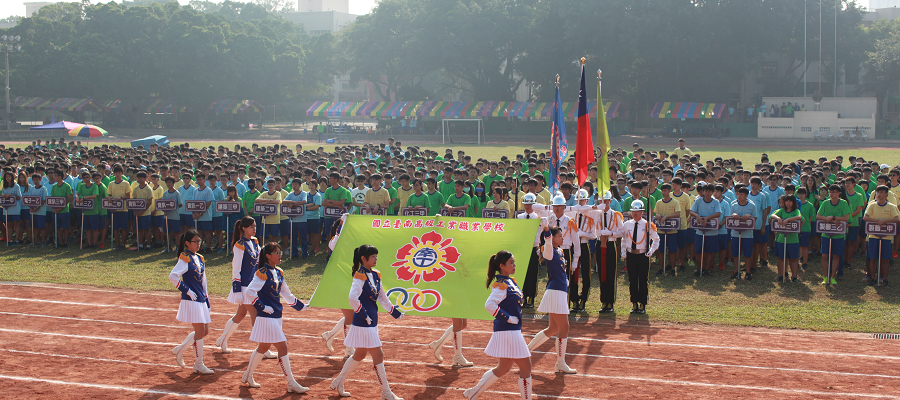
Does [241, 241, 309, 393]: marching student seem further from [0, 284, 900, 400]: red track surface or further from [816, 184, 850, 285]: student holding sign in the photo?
[816, 184, 850, 285]: student holding sign

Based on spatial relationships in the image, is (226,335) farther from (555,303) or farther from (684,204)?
(684,204)

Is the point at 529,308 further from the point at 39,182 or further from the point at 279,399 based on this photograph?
the point at 39,182

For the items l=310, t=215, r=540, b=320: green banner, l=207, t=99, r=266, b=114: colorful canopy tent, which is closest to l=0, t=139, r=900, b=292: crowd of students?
l=310, t=215, r=540, b=320: green banner

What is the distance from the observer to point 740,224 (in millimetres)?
13859

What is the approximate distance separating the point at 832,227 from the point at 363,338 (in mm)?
9824

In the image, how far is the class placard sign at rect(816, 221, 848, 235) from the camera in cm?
1320

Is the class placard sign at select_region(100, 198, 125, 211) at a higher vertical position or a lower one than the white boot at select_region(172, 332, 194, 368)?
higher

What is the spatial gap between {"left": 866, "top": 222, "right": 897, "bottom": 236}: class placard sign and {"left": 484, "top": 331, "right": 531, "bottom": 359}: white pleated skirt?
905 centimetres

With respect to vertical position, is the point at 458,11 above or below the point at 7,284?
above

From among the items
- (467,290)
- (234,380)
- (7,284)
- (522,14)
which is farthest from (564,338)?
(522,14)

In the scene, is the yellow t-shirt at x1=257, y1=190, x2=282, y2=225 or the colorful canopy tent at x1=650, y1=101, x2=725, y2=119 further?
the colorful canopy tent at x1=650, y1=101, x2=725, y2=119

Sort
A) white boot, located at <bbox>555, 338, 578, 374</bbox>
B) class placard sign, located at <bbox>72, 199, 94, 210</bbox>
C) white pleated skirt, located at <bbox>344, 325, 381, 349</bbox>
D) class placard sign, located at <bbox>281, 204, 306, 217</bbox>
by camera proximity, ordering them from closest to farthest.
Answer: white pleated skirt, located at <bbox>344, 325, 381, 349</bbox> < white boot, located at <bbox>555, 338, 578, 374</bbox> < class placard sign, located at <bbox>281, 204, 306, 217</bbox> < class placard sign, located at <bbox>72, 199, 94, 210</bbox>

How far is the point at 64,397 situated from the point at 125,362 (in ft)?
4.26

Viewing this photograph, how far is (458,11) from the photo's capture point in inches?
2635
